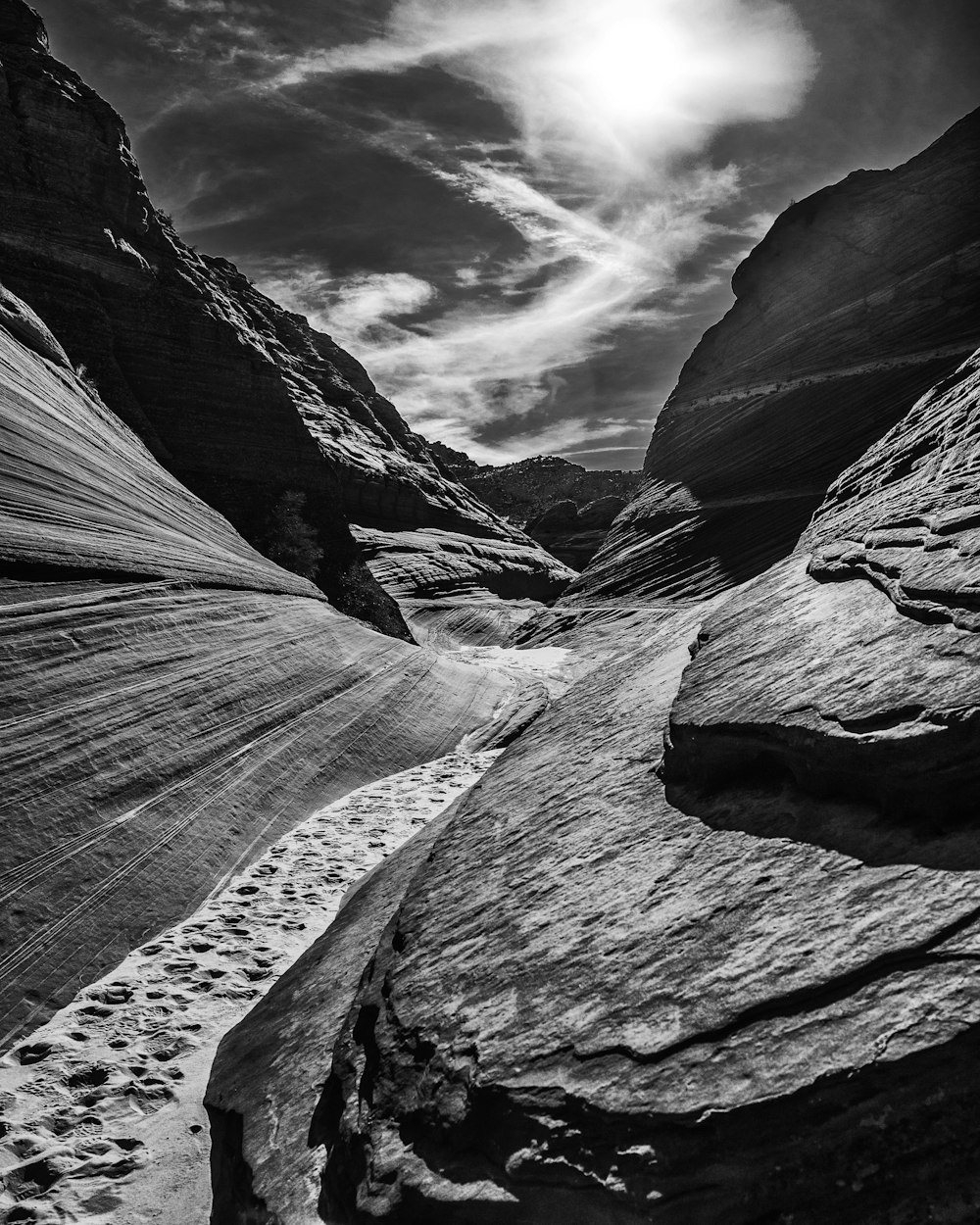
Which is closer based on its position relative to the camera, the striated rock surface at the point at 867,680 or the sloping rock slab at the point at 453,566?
the striated rock surface at the point at 867,680

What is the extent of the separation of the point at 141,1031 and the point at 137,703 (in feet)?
13.5

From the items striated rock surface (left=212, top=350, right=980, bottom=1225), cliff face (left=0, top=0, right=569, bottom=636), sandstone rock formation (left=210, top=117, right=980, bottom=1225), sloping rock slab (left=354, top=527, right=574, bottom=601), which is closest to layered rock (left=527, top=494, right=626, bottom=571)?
sloping rock slab (left=354, top=527, right=574, bottom=601)

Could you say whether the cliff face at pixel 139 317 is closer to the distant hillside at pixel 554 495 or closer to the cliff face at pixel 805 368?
the cliff face at pixel 805 368

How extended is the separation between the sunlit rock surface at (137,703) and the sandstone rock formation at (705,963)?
212 cm

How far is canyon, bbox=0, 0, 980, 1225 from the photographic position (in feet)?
9.89

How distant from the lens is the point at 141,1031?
18.6 ft

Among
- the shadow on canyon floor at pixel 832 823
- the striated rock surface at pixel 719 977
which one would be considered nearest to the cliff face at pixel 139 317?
the striated rock surface at pixel 719 977

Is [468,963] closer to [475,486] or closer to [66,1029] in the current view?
[66,1029]

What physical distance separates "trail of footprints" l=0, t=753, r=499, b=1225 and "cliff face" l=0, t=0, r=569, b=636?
18.9 meters

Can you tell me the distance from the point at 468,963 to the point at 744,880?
1.65 m

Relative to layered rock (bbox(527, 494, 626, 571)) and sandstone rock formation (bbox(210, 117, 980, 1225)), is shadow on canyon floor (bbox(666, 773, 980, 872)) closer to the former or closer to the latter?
sandstone rock formation (bbox(210, 117, 980, 1225))

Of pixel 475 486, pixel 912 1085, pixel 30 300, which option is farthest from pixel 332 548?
pixel 475 486

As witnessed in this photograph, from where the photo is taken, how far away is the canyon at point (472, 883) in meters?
3.01

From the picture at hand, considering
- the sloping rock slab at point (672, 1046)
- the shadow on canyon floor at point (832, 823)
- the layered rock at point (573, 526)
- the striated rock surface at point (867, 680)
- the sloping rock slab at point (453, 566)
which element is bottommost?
the sloping rock slab at point (672, 1046)
